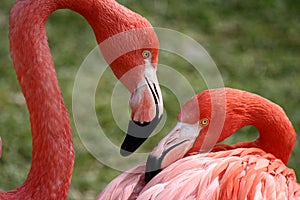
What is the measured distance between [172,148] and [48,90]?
0.60 m

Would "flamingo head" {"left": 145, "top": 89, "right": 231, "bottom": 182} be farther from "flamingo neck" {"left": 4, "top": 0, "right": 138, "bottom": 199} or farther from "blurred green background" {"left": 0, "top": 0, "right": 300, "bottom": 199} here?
"blurred green background" {"left": 0, "top": 0, "right": 300, "bottom": 199}

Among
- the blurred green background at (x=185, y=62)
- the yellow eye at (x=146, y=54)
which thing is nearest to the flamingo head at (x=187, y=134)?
the yellow eye at (x=146, y=54)

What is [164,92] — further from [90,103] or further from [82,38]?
[82,38]

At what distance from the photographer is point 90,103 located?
15.9ft

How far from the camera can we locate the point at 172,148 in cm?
276

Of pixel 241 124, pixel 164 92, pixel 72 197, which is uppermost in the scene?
pixel 241 124

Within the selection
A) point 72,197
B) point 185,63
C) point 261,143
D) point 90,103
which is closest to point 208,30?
point 185,63

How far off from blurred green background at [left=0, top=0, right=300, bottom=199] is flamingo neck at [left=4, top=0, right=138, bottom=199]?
152 centimetres

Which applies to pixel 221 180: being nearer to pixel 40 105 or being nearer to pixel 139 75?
pixel 139 75

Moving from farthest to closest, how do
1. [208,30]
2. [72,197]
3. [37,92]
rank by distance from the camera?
1. [208,30]
2. [72,197]
3. [37,92]

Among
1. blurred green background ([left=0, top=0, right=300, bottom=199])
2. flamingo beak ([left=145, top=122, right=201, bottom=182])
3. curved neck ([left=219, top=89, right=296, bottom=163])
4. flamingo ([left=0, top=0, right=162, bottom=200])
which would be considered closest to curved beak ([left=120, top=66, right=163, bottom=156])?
flamingo ([left=0, top=0, right=162, bottom=200])

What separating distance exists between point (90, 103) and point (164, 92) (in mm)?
579

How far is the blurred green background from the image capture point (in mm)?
4293

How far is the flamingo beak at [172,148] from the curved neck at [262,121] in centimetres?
20
